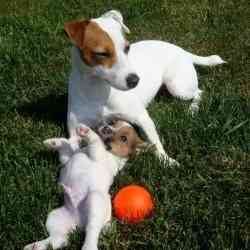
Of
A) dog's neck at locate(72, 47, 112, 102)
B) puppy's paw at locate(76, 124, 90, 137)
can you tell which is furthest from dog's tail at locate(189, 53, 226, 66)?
puppy's paw at locate(76, 124, 90, 137)

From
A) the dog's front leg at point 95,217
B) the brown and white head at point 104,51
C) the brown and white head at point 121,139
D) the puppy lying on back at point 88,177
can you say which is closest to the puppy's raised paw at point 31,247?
the puppy lying on back at point 88,177

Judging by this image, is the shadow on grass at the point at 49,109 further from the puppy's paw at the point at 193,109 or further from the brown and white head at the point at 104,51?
the puppy's paw at the point at 193,109

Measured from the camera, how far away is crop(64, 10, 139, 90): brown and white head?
5.34m

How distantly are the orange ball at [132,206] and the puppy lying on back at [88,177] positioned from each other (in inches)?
3.7

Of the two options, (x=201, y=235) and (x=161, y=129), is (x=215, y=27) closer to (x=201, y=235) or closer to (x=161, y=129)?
(x=161, y=129)

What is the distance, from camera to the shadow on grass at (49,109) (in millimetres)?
6406

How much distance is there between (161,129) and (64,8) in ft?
11.1

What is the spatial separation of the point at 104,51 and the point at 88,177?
40.0 inches

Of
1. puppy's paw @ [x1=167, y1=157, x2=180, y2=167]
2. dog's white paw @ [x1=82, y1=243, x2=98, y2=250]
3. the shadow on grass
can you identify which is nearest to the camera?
dog's white paw @ [x1=82, y1=243, x2=98, y2=250]

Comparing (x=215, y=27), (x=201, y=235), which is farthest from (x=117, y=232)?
(x=215, y=27)

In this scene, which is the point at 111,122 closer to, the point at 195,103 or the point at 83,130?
the point at 83,130

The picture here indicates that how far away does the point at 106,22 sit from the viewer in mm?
5543

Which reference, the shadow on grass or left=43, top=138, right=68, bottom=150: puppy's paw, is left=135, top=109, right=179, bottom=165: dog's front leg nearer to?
left=43, top=138, right=68, bottom=150: puppy's paw

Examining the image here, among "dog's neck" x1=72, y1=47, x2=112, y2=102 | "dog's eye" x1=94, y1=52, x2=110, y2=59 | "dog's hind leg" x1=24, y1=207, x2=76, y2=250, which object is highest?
"dog's eye" x1=94, y1=52, x2=110, y2=59
